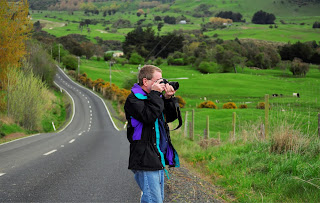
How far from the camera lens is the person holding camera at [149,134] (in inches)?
167

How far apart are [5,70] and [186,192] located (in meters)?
26.5

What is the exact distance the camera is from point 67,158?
1207cm

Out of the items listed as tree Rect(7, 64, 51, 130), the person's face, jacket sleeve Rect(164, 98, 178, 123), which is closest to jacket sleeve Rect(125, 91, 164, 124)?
the person's face

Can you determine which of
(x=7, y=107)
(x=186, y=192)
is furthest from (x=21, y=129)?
(x=186, y=192)

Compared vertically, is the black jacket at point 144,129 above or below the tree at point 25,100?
above

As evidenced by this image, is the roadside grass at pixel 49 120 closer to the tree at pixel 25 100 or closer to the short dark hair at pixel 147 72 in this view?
the tree at pixel 25 100

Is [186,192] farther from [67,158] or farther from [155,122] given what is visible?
[67,158]

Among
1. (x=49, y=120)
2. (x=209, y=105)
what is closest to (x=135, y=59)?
(x=209, y=105)

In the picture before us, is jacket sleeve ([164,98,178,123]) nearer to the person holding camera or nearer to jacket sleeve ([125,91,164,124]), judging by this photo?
the person holding camera

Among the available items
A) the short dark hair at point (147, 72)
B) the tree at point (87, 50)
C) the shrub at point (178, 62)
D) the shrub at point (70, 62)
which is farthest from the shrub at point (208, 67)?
the short dark hair at point (147, 72)

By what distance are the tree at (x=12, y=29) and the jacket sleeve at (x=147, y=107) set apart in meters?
25.4

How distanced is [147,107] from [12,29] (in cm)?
2602

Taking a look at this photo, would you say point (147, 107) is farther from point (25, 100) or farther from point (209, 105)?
point (209, 105)

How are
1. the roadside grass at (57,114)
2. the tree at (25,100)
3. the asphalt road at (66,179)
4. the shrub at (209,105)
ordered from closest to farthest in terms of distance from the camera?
the asphalt road at (66,179) → the tree at (25,100) → the roadside grass at (57,114) → the shrub at (209,105)
